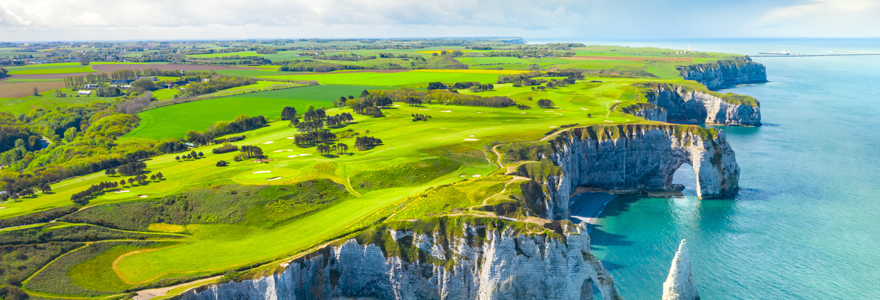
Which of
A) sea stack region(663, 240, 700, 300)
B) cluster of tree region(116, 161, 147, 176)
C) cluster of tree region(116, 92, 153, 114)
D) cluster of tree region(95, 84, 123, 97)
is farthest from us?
cluster of tree region(95, 84, 123, 97)

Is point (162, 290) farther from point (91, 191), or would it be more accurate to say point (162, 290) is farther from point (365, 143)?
point (365, 143)

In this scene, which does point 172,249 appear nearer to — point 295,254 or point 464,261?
point 295,254

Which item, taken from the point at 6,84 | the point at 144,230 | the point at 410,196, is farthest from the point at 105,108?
the point at 410,196

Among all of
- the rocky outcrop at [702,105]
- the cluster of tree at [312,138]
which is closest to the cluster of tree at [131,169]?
the cluster of tree at [312,138]

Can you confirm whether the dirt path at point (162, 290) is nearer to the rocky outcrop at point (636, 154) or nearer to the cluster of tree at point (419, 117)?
the rocky outcrop at point (636, 154)

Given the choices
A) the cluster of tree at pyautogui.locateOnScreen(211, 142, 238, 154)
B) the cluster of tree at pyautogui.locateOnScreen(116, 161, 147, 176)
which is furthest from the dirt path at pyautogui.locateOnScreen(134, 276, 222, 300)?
the cluster of tree at pyautogui.locateOnScreen(211, 142, 238, 154)

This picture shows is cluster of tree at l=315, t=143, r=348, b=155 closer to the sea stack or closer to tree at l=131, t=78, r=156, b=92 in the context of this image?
the sea stack
